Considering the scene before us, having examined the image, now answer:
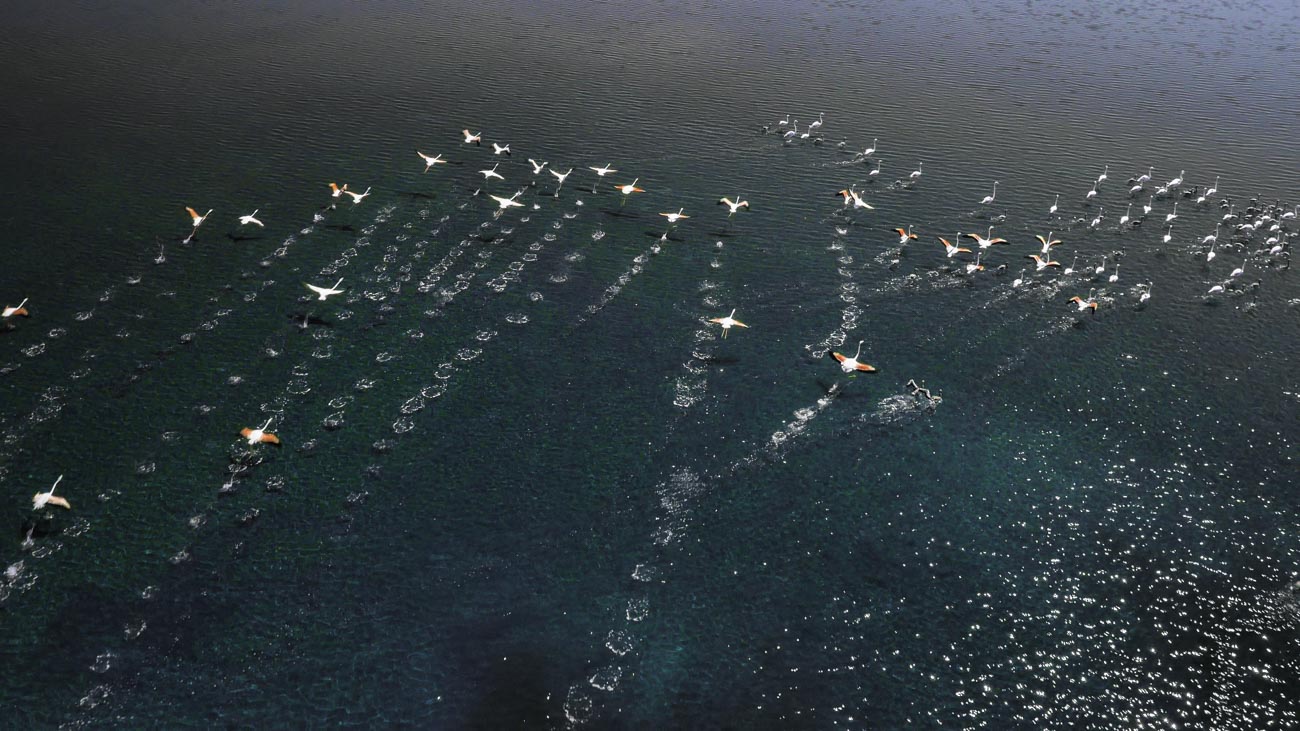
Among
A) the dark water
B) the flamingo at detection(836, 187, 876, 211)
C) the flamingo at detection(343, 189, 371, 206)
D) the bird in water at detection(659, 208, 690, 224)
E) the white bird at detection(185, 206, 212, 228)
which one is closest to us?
the dark water

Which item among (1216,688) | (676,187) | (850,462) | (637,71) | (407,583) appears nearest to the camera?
(1216,688)

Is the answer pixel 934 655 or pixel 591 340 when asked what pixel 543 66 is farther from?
pixel 934 655

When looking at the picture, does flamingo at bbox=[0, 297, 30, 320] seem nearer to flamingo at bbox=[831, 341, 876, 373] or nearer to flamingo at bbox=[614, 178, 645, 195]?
flamingo at bbox=[614, 178, 645, 195]

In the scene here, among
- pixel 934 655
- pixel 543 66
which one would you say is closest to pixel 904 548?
pixel 934 655

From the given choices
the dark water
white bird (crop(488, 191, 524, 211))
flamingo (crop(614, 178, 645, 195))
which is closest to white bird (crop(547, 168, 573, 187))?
the dark water

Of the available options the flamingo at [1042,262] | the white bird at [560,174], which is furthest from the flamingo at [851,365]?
the white bird at [560,174]
